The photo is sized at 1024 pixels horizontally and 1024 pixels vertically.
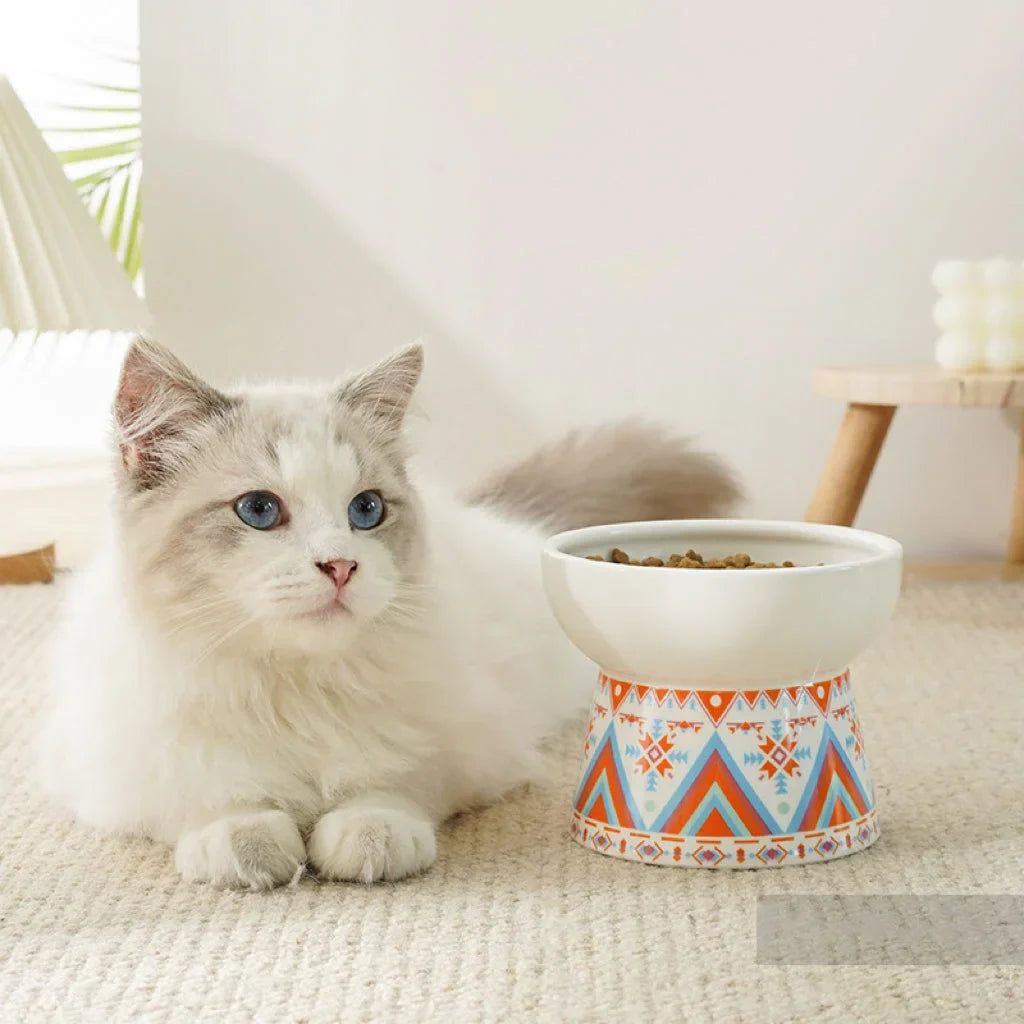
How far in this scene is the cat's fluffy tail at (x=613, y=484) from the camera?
1.97 meters

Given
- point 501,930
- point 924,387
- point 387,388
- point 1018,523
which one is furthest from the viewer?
point 1018,523

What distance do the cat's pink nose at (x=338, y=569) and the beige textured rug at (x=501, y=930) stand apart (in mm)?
261

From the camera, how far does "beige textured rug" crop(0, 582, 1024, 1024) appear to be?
38.1 inches

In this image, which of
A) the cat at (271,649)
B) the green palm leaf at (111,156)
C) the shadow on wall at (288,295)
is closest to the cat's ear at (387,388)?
the cat at (271,649)

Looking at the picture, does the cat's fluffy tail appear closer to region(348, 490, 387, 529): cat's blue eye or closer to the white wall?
region(348, 490, 387, 529): cat's blue eye

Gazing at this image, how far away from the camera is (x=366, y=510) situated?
1287 millimetres

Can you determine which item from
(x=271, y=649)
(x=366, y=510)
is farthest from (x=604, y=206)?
(x=271, y=649)

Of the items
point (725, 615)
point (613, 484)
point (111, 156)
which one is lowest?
point (613, 484)

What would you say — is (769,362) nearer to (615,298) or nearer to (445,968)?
(615,298)

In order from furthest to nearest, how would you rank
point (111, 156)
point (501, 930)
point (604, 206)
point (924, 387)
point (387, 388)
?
point (111, 156), point (604, 206), point (924, 387), point (387, 388), point (501, 930)

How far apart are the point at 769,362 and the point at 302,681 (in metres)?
1.86

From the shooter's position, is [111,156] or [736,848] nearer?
[736,848]

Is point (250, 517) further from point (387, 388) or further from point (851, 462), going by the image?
point (851, 462)

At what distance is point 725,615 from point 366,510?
1.12ft
